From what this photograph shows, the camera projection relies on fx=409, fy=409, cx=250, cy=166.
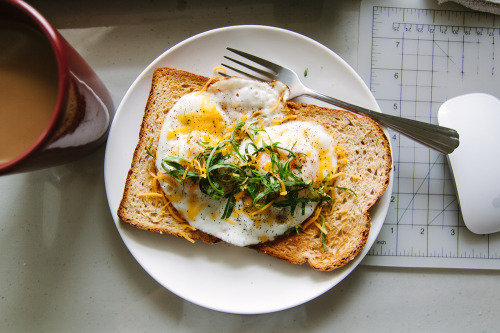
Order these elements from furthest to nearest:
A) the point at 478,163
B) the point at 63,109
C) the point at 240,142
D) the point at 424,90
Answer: the point at 424,90, the point at 478,163, the point at 240,142, the point at 63,109

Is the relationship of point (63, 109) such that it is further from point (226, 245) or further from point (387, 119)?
point (387, 119)

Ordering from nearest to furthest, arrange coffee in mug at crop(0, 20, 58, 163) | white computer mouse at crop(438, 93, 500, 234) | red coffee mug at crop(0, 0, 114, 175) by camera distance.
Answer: red coffee mug at crop(0, 0, 114, 175)
coffee in mug at crop(0, 20, 58, 163)
white computer mouse at crop(438, 93, 500, 234)

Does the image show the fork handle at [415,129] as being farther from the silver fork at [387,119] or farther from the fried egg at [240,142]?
the fried egg at [240,142]

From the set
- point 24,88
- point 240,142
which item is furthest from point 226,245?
point 24,88

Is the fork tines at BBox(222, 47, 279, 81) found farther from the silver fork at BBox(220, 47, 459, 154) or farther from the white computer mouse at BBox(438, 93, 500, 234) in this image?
the white computer mouse at BBox(438, 93, 500, 234)

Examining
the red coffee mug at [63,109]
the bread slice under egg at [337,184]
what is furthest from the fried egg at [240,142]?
the red coffee mug at [63,109]

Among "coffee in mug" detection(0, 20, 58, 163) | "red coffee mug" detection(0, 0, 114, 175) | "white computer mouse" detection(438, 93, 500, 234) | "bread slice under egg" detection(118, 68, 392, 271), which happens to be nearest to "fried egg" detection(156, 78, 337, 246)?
"bread slice under egg" detection(118, 68, 392, 271)
